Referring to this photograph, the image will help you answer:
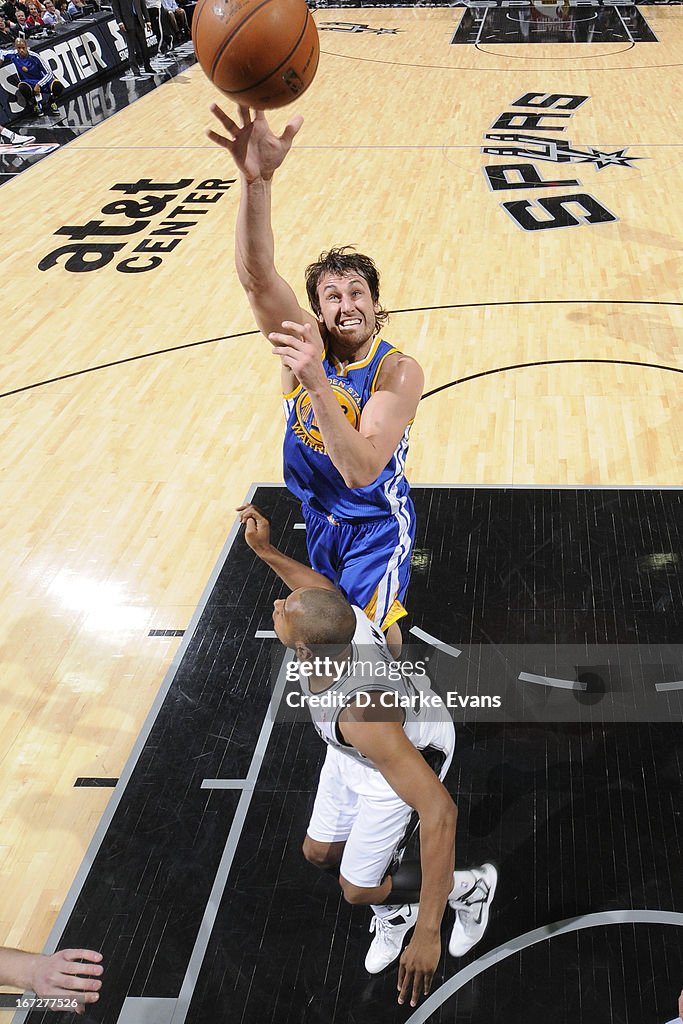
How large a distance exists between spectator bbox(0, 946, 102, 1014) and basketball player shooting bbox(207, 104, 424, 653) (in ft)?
5.50

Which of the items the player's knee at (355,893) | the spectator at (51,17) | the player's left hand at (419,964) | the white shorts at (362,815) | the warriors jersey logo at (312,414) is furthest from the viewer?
the spectator at (51,17)

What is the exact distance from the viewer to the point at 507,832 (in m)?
3.68

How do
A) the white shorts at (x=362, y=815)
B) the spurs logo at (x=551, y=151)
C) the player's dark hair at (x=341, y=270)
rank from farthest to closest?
the spurs logo at (x=551, y=151) < the player's dark hair at (x=341, y=270) < the white shorts at (x=362, y=815)

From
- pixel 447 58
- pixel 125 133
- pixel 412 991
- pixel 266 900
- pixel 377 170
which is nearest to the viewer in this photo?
pixel 412 991

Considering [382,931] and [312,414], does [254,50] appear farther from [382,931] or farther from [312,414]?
[382,931]

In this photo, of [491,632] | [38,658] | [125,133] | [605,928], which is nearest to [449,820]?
[605,928]

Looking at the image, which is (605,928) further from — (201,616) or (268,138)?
(268,138)

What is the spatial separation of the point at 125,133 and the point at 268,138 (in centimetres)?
1144

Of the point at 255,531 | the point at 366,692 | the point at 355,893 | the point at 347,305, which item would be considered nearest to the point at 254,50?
the point at 347,305

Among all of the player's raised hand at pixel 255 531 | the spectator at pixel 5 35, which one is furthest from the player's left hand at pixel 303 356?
the spectator at pixel 5 35

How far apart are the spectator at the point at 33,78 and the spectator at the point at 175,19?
434 cm

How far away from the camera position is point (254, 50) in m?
3.78

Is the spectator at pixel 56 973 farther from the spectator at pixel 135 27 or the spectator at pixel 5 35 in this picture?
the spectator at pixel 135 27

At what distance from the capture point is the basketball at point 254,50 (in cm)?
375
